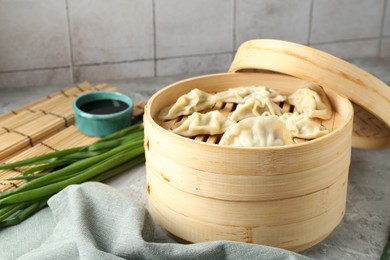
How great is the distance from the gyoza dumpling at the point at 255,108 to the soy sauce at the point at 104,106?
29.1 inches

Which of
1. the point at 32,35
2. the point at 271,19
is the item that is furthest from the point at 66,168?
the point at 271,19

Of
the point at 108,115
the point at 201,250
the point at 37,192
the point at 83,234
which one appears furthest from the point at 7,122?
the point at 201,250

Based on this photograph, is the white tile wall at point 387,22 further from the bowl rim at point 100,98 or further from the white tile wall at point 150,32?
the bowl rim at point 100,98

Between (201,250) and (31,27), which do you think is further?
(31,27)

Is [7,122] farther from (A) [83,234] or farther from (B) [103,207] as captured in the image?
(A) [83,234]

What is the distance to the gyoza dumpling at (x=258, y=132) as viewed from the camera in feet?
5.21

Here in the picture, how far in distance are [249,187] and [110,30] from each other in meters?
A: 1.74

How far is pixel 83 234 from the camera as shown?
4.99ft

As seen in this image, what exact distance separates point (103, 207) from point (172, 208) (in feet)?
0.71

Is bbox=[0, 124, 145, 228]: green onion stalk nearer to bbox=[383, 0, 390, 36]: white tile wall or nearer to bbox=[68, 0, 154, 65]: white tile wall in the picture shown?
bbox=[68, 0, 154, 65]: white tile wall

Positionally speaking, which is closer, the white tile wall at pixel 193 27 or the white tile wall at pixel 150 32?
the white tile wall at pixel 150 32

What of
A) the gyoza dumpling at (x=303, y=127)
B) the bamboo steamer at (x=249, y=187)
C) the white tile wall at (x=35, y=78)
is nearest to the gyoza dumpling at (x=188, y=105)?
the bamboo steamer at (x=249, y=187)

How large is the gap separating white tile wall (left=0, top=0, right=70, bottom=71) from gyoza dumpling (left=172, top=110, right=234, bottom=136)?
56.3 inches

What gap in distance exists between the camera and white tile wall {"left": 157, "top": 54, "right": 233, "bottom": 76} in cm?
316
